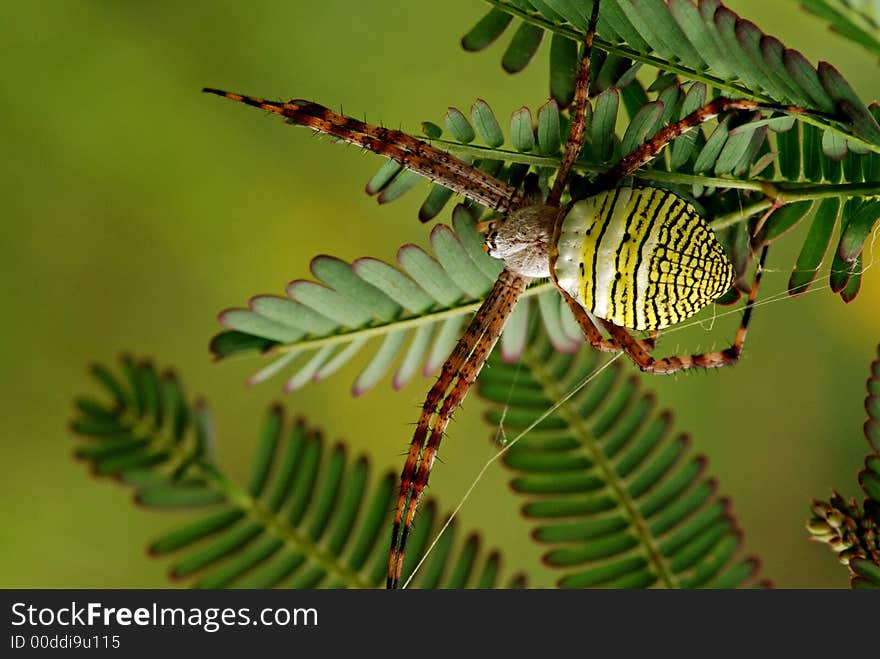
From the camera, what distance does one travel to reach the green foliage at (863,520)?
4.09ft

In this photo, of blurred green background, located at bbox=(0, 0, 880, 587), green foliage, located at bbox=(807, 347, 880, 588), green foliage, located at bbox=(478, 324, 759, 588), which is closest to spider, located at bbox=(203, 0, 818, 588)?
green foliage, located at bbox=(478, 324, 759, 588)

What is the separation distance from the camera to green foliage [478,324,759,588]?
5.70 ft

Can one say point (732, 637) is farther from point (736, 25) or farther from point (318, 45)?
point (318, 45)

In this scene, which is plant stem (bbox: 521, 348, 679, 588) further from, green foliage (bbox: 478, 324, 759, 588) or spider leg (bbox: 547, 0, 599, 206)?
spider leg (bbox: 547, 0, 599, 206)

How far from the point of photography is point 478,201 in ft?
5.34

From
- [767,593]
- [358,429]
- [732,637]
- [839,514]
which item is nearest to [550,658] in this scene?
[732,637]

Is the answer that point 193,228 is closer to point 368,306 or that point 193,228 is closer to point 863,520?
point 368,306

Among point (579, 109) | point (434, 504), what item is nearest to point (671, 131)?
point (579, 109)

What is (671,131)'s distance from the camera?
137 cm

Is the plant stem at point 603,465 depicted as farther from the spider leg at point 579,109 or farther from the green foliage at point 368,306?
the spider leg at point 579,109

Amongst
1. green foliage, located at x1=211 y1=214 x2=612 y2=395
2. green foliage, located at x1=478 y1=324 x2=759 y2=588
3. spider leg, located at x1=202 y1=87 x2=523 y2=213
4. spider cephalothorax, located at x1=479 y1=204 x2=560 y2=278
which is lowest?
green foliage, located at x1=478 y1=324 x2=759 y2=588

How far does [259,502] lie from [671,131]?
1.24m

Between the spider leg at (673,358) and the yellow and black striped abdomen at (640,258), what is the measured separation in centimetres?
17

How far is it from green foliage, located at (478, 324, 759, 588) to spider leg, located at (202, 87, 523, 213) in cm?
41
